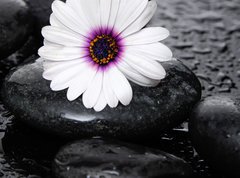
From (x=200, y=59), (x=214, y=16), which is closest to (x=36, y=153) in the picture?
(x=200, y=59)

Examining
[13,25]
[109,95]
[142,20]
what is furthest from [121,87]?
[13,25]

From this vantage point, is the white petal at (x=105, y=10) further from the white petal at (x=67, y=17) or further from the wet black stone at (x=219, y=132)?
the wet black stone at (x=219, y=132)

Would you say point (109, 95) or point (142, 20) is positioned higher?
point (142, 20)

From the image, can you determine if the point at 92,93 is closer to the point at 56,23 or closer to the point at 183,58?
the point at 56,23

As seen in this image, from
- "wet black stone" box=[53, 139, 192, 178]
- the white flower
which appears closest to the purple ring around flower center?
the white flower

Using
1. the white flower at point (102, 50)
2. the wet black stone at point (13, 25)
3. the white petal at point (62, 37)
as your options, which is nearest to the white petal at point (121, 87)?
the white flower at point (102, 50)

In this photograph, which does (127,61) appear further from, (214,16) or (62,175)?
(214,16)
